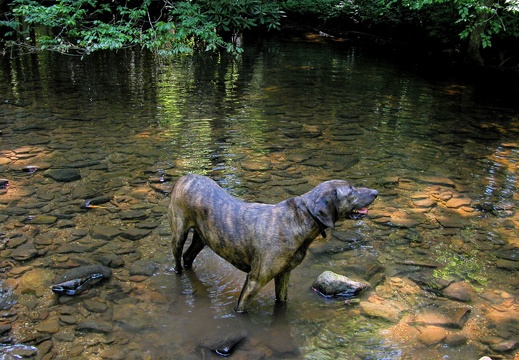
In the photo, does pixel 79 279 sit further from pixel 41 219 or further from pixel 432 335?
pixel 432 335

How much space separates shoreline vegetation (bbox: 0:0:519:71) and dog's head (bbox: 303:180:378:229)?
294 inches

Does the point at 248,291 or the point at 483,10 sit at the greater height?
the point at 483,10

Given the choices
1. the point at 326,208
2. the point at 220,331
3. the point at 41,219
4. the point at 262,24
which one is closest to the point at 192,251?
the point at 220,331

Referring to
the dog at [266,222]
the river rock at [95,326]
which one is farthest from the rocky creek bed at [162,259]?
the dog at [266,222]

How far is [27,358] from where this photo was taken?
4305 millimetres

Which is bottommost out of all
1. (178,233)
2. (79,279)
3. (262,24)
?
(79,279)

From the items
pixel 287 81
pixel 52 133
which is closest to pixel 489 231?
pixel 52 133

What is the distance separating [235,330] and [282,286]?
0.70 m

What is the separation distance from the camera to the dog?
4.48 metres

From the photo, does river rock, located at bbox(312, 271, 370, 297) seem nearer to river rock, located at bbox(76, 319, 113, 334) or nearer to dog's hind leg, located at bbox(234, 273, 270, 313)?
dog's hind leg, located at bbox(234, 273, 270, 313)

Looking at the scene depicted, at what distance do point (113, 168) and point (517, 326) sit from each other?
682cm

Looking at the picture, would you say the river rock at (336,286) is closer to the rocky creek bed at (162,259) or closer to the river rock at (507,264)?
the rocky creek bed at (162,259)

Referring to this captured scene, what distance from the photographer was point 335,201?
14.6 feet

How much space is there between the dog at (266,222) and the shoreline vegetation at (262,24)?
271 inches
